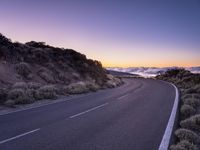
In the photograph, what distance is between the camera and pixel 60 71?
107ft

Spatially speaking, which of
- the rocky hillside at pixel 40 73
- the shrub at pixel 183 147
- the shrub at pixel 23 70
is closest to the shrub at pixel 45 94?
the rocky hillside at pixel 40 73

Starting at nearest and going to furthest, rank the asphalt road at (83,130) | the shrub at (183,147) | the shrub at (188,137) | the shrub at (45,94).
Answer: the shrub at (183,147) → the asphalt road at (83,130) → the shrub at (188,137) → the shrub at (45,94)

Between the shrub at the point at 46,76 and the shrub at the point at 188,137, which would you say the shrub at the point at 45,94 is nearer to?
the shrub at the point at 46,76

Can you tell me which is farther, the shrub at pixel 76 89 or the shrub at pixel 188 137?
the shrub at pixel 76 89

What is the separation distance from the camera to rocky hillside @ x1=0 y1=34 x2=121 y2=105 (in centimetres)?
1872

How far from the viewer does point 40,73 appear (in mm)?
28078

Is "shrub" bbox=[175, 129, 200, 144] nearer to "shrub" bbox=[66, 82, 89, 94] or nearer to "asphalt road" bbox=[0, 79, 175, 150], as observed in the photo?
"asphalt road" bbox=[0, 79, 175, 150]

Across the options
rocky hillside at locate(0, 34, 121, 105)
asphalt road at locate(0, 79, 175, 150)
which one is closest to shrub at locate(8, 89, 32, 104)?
rocky hillside at locate(0, 34, 121, 105)

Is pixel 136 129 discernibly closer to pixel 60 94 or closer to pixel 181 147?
pixel 181 147

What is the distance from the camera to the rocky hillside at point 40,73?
1872 cm

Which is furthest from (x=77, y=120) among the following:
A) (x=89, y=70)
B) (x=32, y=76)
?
(x=89, y=70)

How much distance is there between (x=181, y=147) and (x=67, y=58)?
34043mm

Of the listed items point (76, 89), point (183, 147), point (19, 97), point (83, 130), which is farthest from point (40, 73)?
point (183, 147)

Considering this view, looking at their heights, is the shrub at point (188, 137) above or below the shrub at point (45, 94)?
above
